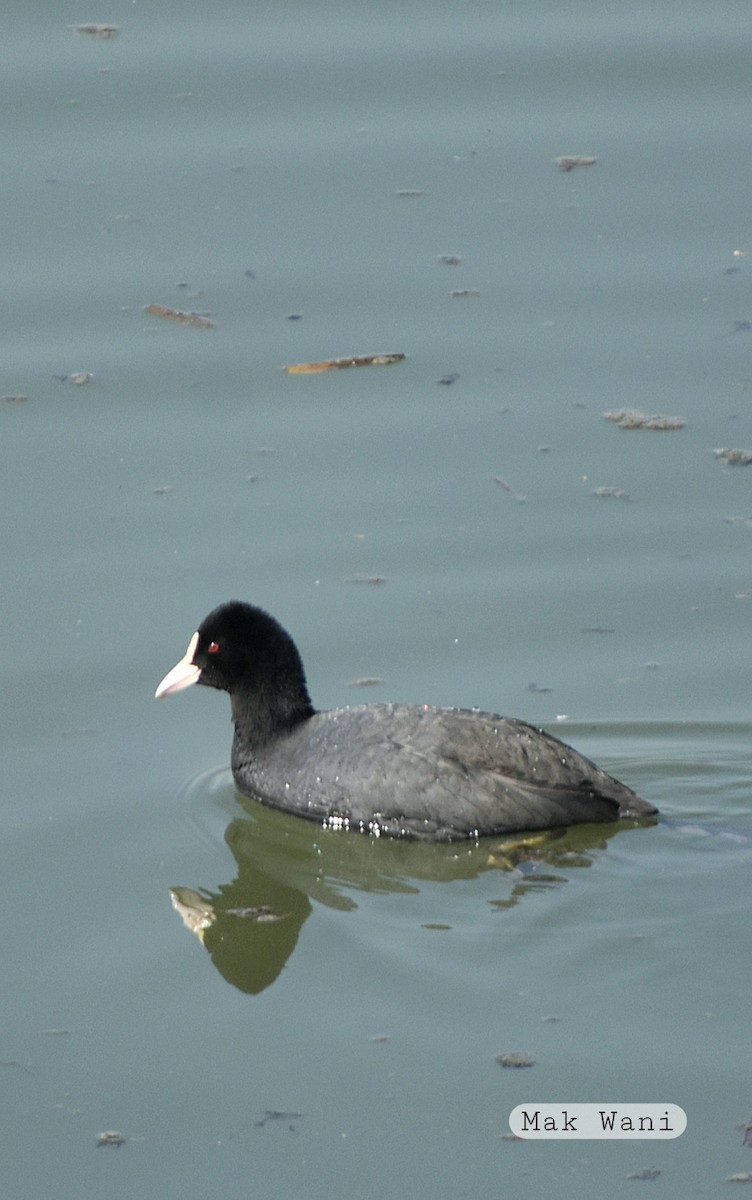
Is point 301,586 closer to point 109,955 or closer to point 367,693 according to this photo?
point 367,693

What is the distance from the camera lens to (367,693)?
8.65 m

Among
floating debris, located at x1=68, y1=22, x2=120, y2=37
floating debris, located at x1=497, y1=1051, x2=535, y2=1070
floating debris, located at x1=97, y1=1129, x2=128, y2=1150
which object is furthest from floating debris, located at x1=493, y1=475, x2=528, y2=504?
floating debris, located at x1=68, y1=22, x2=120, y2=37

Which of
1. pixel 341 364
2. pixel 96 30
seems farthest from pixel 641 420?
pixel 96 30

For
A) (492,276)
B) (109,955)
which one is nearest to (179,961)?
(109,955)

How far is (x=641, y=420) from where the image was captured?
1015 cm

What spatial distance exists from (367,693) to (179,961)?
1.85 m

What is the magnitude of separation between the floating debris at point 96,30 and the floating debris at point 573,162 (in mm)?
3119

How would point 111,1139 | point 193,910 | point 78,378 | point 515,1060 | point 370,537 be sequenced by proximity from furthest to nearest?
point 78,378 → point 370,537 → point 193,910 → point 515,1060 → point 111,1139

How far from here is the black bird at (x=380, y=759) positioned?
7.78 meters

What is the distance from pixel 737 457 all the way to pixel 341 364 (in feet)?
6.98

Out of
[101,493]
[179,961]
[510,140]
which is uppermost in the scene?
[510,140]

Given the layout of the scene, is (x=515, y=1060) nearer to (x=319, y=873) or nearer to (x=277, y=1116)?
(x=277, y=1116)

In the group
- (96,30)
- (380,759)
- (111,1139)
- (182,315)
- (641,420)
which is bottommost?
(111,1139)

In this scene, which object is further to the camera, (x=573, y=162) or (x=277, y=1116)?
(x=573, y=162)
